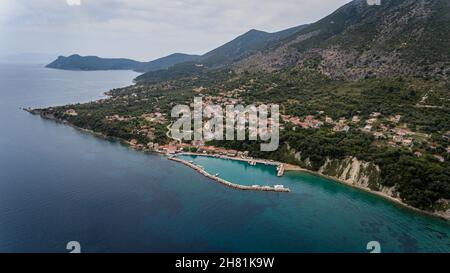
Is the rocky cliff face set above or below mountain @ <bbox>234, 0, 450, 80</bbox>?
below

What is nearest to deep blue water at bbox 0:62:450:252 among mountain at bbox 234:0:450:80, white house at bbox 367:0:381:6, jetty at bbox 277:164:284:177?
jetty at bbox 277:164:284:177

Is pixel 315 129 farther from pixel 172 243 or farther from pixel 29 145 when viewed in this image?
pixel 29 145

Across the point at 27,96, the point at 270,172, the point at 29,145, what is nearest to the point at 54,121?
the point at 29,145

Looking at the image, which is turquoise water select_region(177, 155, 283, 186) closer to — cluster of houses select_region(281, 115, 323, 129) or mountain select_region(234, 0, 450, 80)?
cluster of houses select_region(281, 115, 323, 129)

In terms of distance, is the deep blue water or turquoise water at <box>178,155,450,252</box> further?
turquoise water at <box>178,155,450,252</box>

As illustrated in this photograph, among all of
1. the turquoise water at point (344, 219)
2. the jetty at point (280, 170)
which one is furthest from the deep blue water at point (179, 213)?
the jetty at point (280, 170)

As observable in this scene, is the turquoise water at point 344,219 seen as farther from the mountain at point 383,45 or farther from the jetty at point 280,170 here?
the mountain at point 383,45
